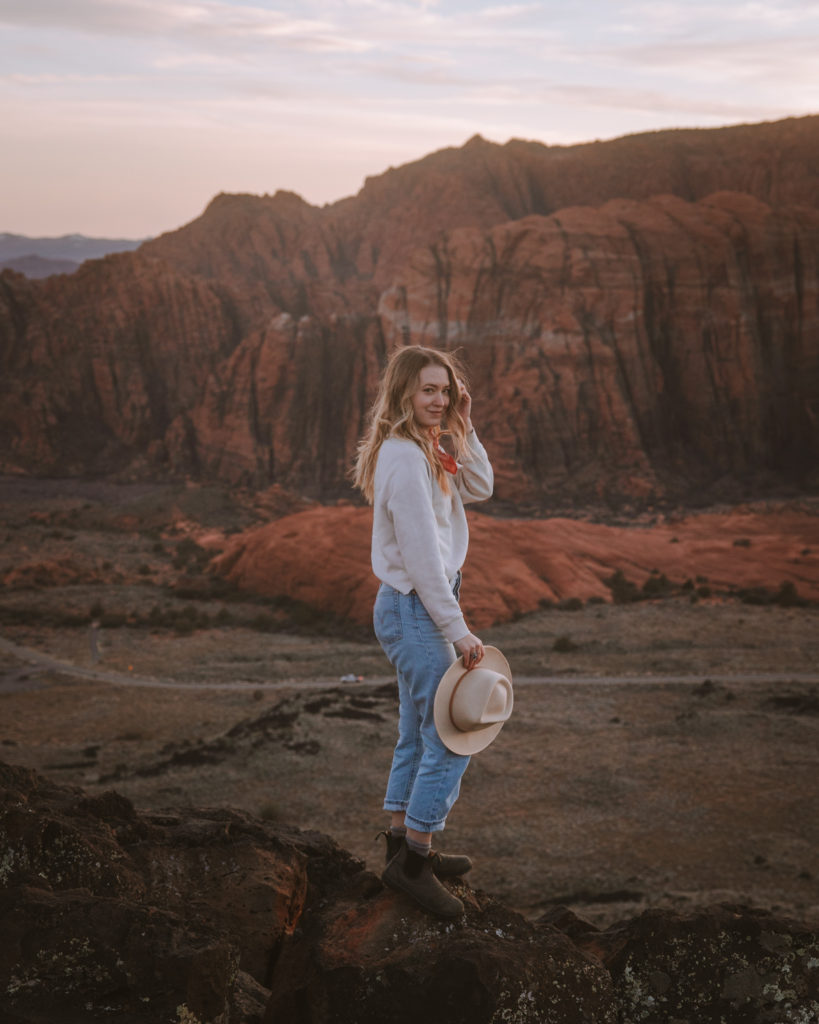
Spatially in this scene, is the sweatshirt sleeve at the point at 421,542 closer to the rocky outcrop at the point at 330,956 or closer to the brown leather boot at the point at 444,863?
the brown leather boot at the point at 444,863

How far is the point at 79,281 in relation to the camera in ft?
207

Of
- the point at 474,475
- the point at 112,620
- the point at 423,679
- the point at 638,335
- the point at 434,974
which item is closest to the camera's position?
the point at 434,974

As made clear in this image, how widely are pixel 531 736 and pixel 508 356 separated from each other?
35.1 metres

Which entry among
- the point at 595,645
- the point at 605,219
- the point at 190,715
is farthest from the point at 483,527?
the point at 605,219

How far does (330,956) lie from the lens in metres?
3.65

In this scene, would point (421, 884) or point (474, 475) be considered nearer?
point (421, 884)

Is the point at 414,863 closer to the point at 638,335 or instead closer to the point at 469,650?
the point at 469,650

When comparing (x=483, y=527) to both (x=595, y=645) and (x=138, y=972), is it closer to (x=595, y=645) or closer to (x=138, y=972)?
(x=595, y=645)

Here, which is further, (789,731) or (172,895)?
(789,731)

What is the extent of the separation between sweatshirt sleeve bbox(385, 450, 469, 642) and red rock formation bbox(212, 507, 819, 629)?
24.4 metres

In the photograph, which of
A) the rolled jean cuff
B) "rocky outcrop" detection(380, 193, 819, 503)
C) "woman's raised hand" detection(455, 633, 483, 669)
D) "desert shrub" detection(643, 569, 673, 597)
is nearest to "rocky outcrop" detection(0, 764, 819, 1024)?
the rolled jean cuff

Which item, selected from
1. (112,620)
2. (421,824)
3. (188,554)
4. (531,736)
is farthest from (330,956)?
(188,554)

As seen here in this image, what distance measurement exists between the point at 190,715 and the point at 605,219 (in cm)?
4243

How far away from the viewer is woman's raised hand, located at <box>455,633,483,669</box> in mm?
3680
